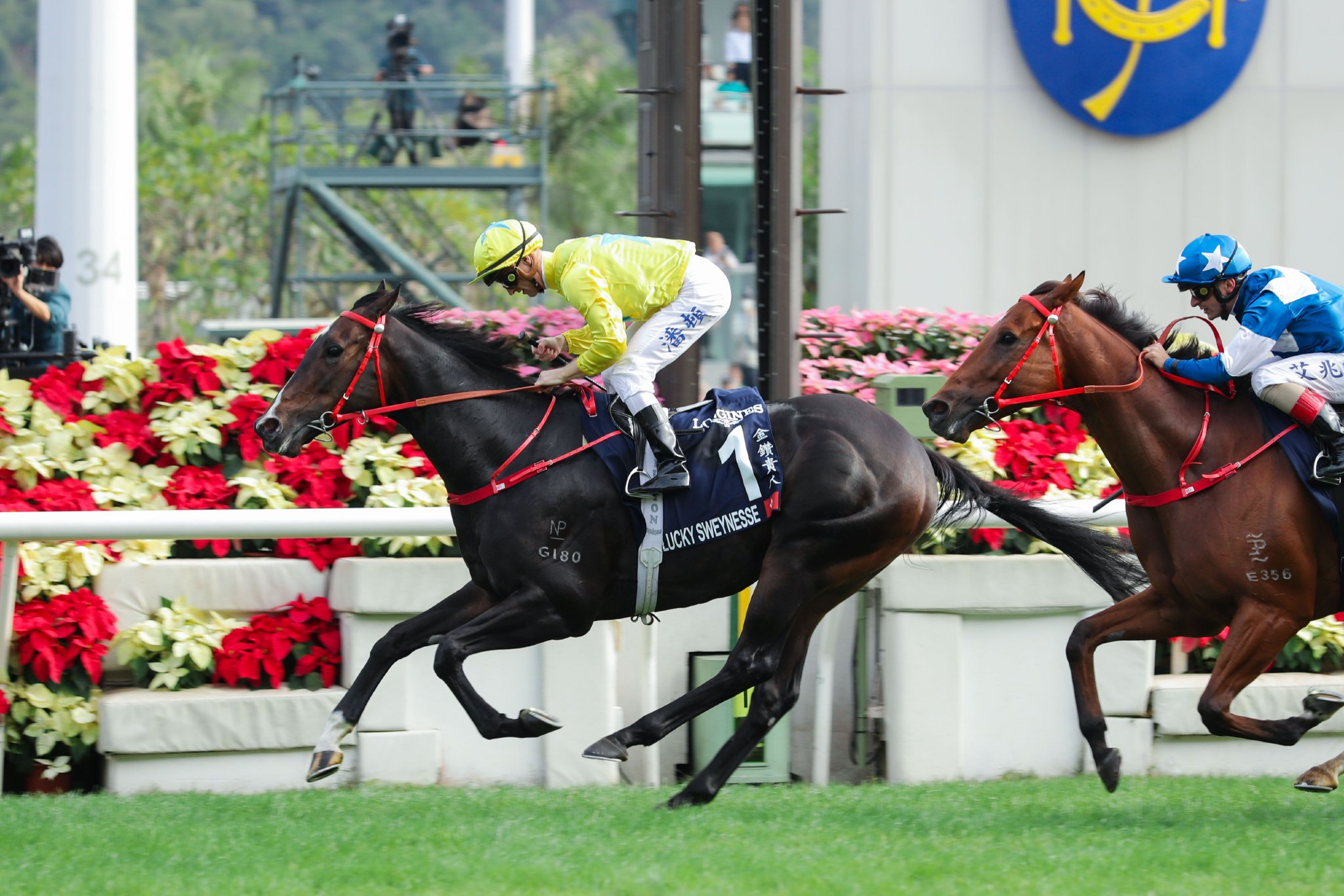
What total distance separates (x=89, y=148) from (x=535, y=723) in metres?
6.94

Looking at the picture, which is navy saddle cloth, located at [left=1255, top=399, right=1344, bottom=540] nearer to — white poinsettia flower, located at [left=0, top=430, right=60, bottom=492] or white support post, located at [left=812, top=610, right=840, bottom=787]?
white support post, located at [left=812, top=610, right=840, bottom=787]

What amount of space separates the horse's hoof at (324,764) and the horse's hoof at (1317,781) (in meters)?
2.99

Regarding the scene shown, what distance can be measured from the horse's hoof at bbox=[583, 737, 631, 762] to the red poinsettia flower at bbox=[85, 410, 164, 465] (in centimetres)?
237

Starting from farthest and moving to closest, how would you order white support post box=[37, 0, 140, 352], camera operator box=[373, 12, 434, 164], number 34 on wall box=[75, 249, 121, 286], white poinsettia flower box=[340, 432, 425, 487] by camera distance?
1. camera operator box=[373, 12, 434, 164]
2. number 34 on wall box=[75, 249, 121, 286]
3. white support post box=[37, 0, 140, 352]
4. white poinsettia flower box=[340, 432, 425, 487]

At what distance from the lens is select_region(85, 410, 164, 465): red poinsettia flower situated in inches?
263

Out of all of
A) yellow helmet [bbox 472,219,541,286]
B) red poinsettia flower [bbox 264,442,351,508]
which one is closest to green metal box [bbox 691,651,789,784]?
red poinsettia flower [bbox 264,442,351,508]

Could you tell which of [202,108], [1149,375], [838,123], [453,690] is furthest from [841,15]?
[202,108]

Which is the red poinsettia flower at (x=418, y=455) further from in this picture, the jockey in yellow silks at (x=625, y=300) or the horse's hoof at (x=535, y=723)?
the horse's hoof at (x=535, y=723)

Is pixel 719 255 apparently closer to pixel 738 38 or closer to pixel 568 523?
pixel 738 38

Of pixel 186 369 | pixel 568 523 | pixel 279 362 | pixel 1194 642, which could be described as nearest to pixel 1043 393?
pixel 568 523

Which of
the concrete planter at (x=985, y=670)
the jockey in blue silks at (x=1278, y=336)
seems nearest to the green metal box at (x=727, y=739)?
the concrete planter at (x=985, y=670)

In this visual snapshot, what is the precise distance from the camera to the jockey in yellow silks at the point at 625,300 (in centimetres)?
537

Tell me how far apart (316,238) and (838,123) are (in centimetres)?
1743

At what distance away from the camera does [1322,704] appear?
5.48 metres
